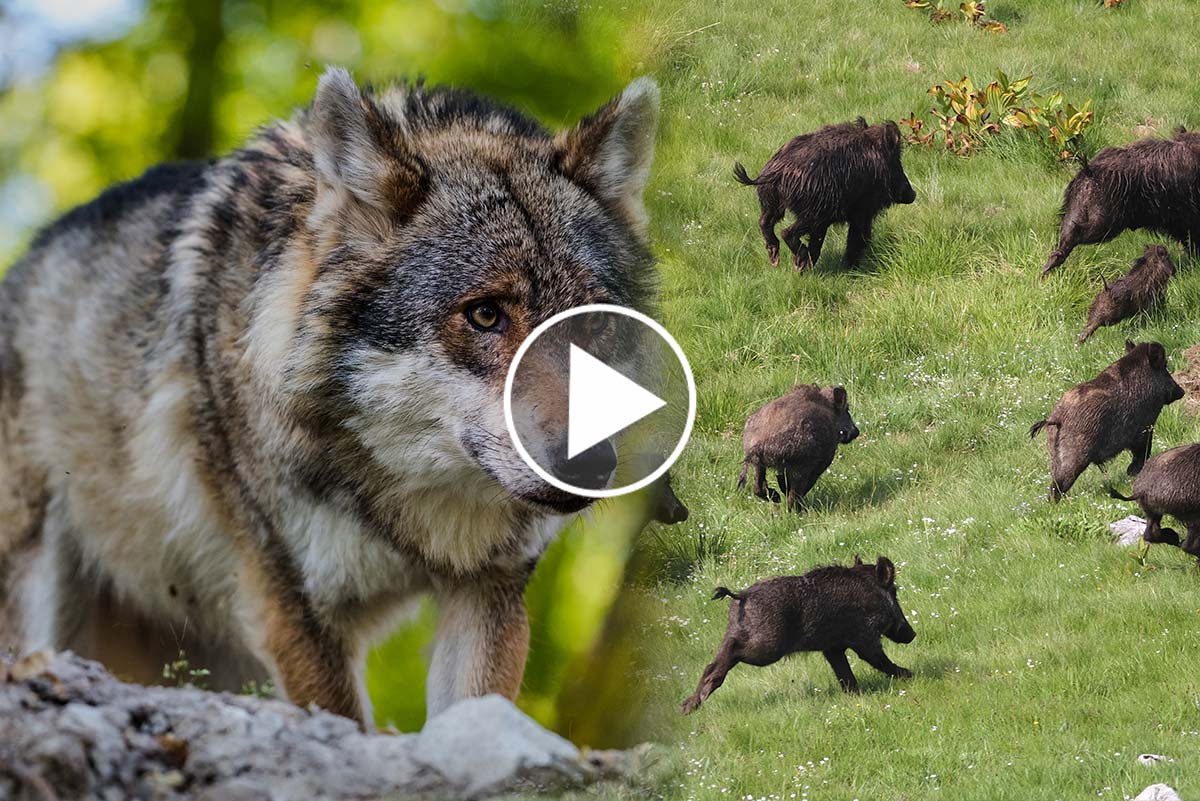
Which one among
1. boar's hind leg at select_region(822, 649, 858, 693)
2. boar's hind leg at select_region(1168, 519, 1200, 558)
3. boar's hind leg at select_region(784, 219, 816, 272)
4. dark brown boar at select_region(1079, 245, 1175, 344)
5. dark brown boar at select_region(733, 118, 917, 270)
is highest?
dark brown boar at select_region(733, 118, 917, 270)

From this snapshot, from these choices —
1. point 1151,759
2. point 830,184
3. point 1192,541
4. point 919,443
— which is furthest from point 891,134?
point 1151,759

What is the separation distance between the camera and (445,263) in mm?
2295

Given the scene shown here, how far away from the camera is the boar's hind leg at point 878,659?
326cm

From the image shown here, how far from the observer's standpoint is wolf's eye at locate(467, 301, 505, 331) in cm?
223

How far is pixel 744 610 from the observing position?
10.9 feet

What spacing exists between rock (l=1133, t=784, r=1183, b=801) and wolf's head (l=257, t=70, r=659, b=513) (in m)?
1.74

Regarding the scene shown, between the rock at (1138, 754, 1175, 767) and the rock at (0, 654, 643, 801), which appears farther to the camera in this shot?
the rock at (1138, 754, 1175, 767)

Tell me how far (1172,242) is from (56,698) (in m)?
3.32

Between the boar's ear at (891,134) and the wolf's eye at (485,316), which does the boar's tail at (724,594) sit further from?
the boar's ear at (891,134)

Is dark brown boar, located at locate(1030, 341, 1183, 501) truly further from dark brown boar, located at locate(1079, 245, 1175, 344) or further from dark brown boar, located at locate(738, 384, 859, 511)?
dark brown boar, located at locate(738, 384, 859, 511)

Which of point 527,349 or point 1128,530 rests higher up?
point 527,349

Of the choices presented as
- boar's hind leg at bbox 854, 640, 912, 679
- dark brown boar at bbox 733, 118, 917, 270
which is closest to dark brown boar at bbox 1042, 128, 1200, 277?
dark brown boar at bbox 733, 118, 917, 270

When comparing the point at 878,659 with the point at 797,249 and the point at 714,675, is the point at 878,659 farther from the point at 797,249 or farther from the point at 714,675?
the point at 797,249

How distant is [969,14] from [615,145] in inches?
77.0
